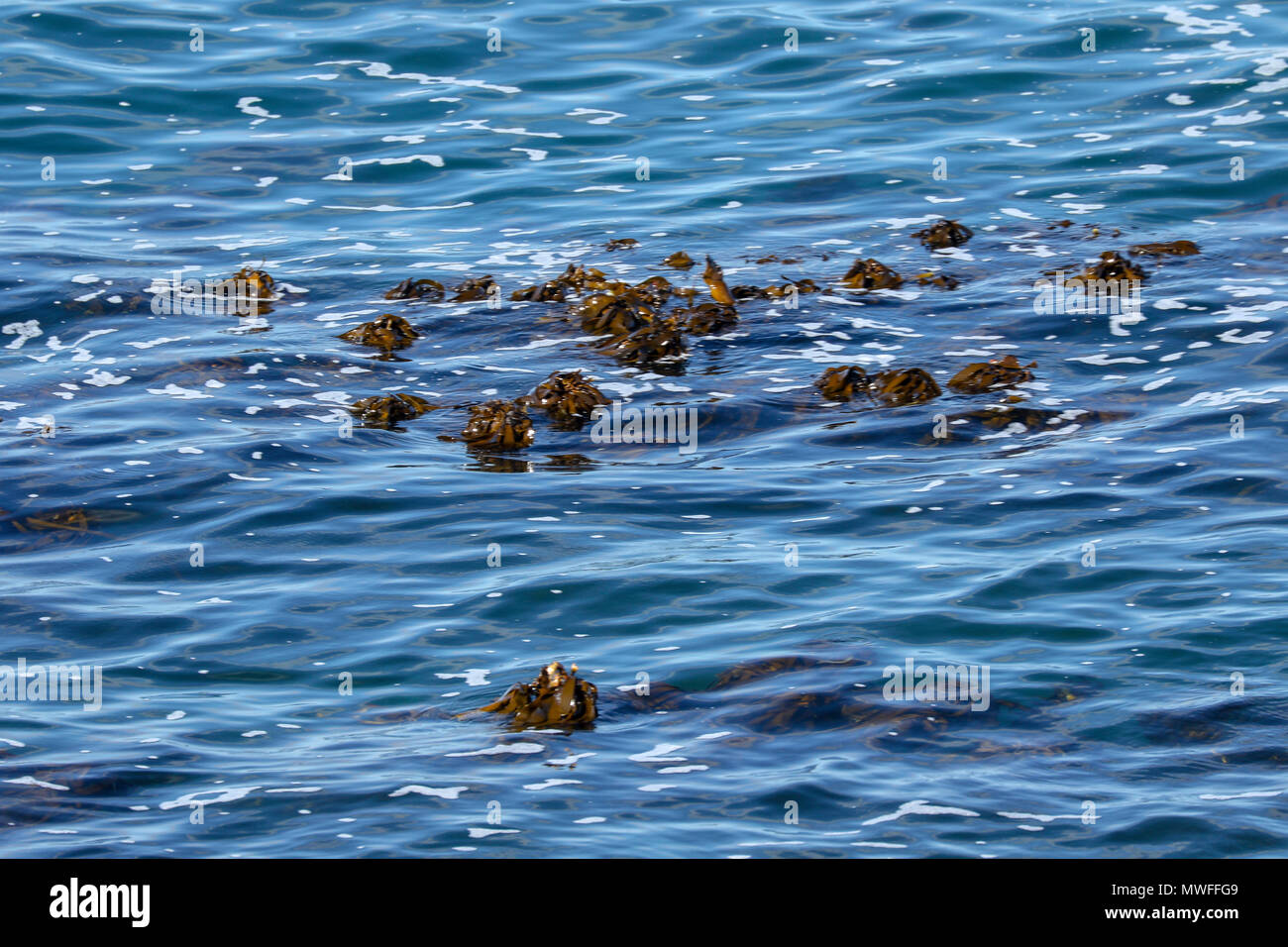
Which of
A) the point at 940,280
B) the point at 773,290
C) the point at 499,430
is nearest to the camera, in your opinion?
the point at 499,430

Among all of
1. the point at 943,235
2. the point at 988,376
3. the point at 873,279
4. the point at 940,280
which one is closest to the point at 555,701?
the point at 988,376

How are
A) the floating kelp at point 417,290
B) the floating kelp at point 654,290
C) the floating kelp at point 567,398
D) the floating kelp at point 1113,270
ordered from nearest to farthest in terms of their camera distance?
the floating kelp at point 567,398, the floating kelp at point 654,290, the floating kelp at point 1113,270, the floating kelp at point 417,290

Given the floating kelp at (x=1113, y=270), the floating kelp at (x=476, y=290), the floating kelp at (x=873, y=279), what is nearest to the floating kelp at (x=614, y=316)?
the floating kelp at (x=476, y=290)

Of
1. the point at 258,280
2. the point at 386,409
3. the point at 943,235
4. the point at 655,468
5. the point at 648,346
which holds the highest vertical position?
the point at 943,235

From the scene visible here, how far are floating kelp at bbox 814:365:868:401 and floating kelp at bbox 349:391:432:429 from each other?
3.30 m

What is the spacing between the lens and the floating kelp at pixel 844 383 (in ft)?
44.7

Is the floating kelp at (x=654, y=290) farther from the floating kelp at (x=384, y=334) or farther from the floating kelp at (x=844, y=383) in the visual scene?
the floating kelp at (x=844, y=383)

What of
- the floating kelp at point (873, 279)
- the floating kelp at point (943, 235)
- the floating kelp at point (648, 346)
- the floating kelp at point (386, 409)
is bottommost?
the floating kelp at point (386, 409)

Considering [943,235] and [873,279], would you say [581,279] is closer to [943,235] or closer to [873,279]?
[873,279]

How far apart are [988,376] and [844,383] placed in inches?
45.9

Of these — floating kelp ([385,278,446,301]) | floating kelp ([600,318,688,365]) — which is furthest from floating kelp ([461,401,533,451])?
floating kelp ([385,278,446,301])

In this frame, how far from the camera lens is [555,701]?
8.78 m

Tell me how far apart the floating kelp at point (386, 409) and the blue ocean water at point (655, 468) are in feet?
0.76
